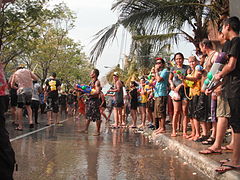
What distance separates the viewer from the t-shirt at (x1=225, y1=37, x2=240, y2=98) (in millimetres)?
3926

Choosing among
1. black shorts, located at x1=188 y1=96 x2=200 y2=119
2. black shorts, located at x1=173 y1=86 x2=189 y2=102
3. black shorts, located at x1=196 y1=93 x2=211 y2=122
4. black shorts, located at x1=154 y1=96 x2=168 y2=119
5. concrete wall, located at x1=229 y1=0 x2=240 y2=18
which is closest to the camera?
concrete wall, located at x1=229 y1=0 x2=240 y2=18

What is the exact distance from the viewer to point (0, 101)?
3.02m

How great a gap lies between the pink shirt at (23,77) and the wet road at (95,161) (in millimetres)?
2881

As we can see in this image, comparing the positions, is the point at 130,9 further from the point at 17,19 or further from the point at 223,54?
the point at 17,19

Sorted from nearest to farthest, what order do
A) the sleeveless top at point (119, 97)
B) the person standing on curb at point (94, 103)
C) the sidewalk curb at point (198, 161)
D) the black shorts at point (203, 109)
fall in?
the sidewalk curb at point (198, 161) → the black shorts at point (203, 109) → the person standing on curb at point (94, 103) → the sleeveless top at point (119, 97)

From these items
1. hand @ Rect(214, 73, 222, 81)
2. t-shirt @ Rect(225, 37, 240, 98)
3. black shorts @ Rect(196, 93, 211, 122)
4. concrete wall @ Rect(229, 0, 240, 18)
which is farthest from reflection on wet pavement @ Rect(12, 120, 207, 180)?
concrete wall @ Rect(229, 0, 240, 18)

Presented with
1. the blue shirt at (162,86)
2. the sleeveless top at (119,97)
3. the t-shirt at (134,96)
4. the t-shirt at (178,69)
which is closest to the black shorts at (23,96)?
the sleeveless top at (119,97)

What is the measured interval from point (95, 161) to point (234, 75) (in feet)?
8.60

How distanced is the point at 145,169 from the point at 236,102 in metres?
1.68

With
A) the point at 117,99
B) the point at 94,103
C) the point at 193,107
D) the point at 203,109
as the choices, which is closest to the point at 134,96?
the point at 117,99

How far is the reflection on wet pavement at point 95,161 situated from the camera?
429 centimetres

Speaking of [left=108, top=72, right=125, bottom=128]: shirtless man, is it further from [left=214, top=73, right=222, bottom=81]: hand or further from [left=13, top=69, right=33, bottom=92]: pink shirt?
[left=214, top=73, right=222, bottom=81]: hand

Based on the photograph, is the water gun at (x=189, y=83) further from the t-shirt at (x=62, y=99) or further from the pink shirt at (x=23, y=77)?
the t-shirt at (x=62, y=99)

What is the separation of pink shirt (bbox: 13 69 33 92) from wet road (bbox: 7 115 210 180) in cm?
288
